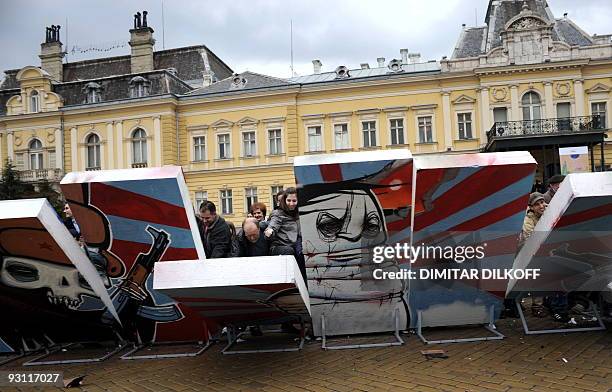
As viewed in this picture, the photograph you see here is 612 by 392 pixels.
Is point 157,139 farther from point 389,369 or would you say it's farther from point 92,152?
point 389,369

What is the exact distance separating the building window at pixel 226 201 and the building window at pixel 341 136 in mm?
8005

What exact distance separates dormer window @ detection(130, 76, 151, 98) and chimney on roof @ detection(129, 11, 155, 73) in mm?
4579

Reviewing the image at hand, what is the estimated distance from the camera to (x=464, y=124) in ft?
107

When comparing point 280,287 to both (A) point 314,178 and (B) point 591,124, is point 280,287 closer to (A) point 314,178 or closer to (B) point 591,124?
(A) point 314,178

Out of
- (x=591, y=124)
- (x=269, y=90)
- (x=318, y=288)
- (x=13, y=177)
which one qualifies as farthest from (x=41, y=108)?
(x=318, y=288)

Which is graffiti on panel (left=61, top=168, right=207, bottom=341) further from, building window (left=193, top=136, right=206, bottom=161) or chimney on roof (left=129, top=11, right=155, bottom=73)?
chimney on roof (left=129, top=11, right=155, bottom=73)

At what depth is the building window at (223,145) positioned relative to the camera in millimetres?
36125

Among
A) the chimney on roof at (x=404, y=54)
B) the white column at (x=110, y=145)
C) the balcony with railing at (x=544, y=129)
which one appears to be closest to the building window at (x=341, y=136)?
the chimney on roof at (x=404, y=54)

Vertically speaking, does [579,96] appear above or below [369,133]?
above

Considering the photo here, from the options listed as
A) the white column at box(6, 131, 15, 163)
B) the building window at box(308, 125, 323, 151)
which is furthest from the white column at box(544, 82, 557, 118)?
the white column at box(6, 131, 15, 163)

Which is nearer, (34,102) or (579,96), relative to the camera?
(579,96)

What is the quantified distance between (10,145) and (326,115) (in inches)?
920

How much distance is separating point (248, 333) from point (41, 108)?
3722cm

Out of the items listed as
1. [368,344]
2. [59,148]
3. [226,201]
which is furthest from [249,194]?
[368,344]
